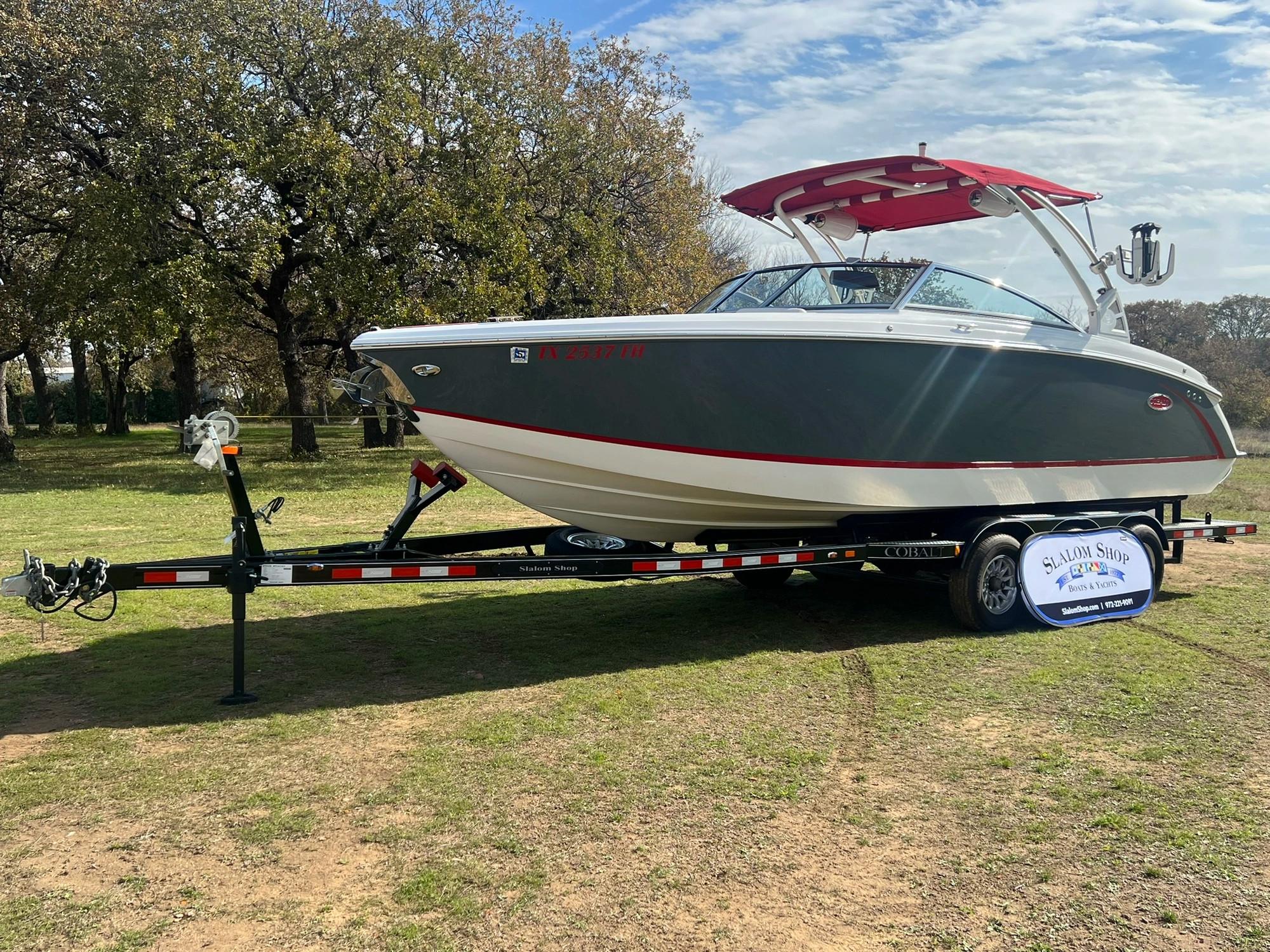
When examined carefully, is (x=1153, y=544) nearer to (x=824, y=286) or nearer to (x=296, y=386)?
(x=824, y=286)

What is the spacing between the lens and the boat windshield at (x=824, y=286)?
5977 millimetres

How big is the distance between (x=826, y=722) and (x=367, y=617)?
3.54m

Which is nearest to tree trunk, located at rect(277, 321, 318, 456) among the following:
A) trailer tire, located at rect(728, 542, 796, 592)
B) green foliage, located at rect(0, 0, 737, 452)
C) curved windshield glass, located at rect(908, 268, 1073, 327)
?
green foliage, located at rect(0, 0, 737, 452)

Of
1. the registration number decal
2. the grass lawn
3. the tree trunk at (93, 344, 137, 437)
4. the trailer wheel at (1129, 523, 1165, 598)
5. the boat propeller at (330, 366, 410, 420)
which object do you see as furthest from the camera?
the tree trunk at (93, 344, 137, 437)

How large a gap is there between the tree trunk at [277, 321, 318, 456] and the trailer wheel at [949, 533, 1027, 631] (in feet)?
52.7

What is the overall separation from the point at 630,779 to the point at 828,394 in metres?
2.67

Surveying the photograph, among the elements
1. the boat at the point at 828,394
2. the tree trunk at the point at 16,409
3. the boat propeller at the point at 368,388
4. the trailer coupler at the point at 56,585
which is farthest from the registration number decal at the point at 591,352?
the tree trunk at the point at 16,409

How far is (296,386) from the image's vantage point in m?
20.2

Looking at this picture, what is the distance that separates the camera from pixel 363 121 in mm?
18641

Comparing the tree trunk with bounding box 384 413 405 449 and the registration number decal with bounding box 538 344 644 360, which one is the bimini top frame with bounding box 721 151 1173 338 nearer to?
the registration number decal with bounding box 538 344 644 360

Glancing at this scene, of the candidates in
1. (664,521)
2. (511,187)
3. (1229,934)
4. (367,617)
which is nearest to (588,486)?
(664,521)

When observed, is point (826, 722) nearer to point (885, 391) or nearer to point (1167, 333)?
point (885, 391)

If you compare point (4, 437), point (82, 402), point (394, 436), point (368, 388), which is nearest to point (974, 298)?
point (368, 388)

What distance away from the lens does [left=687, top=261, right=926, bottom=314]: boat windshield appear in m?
5.98
